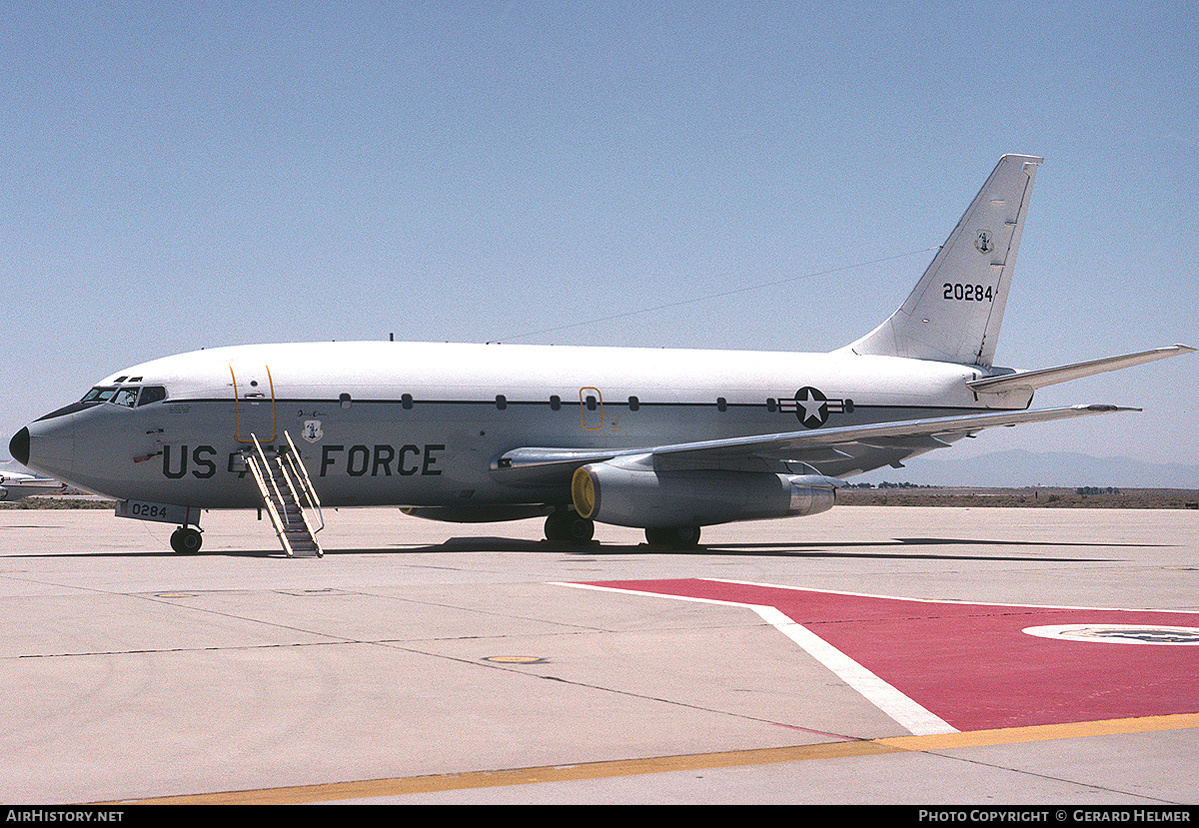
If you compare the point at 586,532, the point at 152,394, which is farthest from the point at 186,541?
the point at 586,532

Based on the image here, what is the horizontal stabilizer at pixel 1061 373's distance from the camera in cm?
2408

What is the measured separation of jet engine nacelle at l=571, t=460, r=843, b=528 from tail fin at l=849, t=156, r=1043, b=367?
7.25 metres

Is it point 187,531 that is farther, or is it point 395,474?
Result: point 395,474

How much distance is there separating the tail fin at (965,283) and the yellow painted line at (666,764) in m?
24.7

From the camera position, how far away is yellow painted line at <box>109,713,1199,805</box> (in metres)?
5.51

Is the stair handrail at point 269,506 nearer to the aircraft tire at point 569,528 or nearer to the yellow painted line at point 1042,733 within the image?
the aircraft tire at point 569,528

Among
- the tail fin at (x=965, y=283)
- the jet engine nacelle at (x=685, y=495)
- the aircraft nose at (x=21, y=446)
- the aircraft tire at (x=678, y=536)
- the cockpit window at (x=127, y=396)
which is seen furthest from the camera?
the tail fin at (x=965, y=283)

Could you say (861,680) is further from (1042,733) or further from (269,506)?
(269,506)

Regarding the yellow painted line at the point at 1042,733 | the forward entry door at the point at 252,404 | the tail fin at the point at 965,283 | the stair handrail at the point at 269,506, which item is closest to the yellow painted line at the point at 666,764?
the yellow painted line at the point at 1042,733

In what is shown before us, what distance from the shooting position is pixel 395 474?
82.0ft

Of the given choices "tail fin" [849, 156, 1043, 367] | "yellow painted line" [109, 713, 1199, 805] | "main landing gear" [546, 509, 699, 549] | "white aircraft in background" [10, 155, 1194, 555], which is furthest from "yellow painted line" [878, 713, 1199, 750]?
"tail fin" [849, 156, 1043, 367]

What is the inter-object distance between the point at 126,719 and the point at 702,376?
21.7 metres
